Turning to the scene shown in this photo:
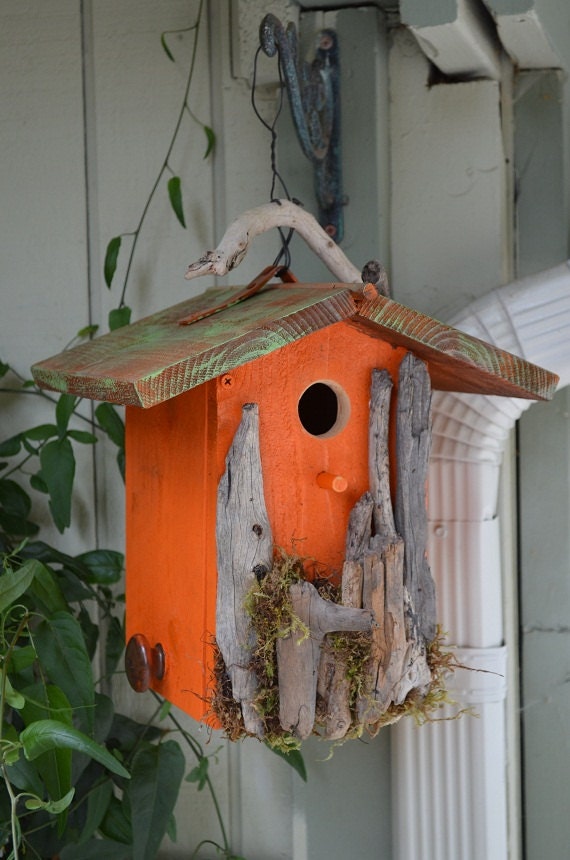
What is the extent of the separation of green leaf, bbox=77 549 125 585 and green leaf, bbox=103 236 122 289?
365 millimetres

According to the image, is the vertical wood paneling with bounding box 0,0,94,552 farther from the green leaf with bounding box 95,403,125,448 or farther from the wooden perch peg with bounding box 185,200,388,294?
the wooden perch peg with bounding box 185,200,388,294

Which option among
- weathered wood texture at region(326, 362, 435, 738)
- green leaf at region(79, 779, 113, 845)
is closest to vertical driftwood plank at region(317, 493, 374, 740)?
weathered wood texture at region(326, 362, 435, 738)

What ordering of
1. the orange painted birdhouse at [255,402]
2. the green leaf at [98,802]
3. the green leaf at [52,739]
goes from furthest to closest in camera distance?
1. the green leaf at [98,802]
2. the orange painted birdhouse at [255,402]
3. the green leaf at [52,739]

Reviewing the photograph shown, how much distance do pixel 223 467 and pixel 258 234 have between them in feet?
0.83

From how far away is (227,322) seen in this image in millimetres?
1003

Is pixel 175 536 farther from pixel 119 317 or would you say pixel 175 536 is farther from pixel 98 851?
pixel 98 851

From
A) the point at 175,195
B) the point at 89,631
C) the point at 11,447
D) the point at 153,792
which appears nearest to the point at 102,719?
the point at 153,792

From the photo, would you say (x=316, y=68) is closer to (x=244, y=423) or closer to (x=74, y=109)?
(x=74, y=109)

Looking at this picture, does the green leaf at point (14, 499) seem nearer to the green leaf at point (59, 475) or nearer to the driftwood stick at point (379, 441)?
the green leaf at point (59, 475)

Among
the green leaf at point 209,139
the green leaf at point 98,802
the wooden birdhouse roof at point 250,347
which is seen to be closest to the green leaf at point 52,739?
the wooden birdhouse roof at point 250,347

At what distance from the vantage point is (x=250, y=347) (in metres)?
0.93

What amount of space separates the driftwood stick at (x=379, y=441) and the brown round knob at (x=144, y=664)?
0.91 ft

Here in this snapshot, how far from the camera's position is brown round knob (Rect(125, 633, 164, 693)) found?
114cm

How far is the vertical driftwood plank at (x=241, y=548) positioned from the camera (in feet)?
3.28
